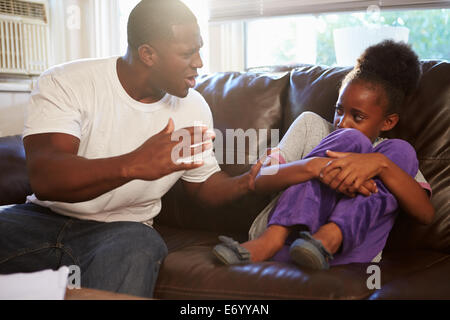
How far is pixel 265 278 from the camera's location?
1139 millimetres

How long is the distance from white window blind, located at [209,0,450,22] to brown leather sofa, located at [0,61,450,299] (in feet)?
1.18

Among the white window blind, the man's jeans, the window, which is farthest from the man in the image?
the white window blind

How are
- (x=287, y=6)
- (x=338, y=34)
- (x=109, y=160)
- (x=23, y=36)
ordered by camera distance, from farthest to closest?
(x=23, y=36) < (x=287, y=6) < (x=338, y=34) < (x=109, y=160)

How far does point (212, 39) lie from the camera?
2777 mm

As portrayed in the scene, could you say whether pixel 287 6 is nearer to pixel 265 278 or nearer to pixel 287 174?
pixel 287 174

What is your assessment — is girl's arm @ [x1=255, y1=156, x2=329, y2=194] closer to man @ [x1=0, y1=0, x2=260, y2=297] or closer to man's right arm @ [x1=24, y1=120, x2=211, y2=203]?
man @ [x1=0, y1=0, x2=260, y2=297]

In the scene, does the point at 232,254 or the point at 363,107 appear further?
the point at 363,107

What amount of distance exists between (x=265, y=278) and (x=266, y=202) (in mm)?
570

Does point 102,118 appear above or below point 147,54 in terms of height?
below

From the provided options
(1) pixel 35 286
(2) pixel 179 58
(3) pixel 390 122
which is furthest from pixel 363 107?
(1) pixel 35 286

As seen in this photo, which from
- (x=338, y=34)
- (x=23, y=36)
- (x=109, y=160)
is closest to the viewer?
(x=109, y=160)

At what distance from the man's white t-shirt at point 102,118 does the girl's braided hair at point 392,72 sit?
61 centimetres

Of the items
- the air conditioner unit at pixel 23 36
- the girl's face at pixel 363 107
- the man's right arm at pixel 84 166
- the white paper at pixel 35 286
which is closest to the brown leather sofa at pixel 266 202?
the girl's face at pixel 363 107

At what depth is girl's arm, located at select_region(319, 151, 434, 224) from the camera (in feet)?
4.08
